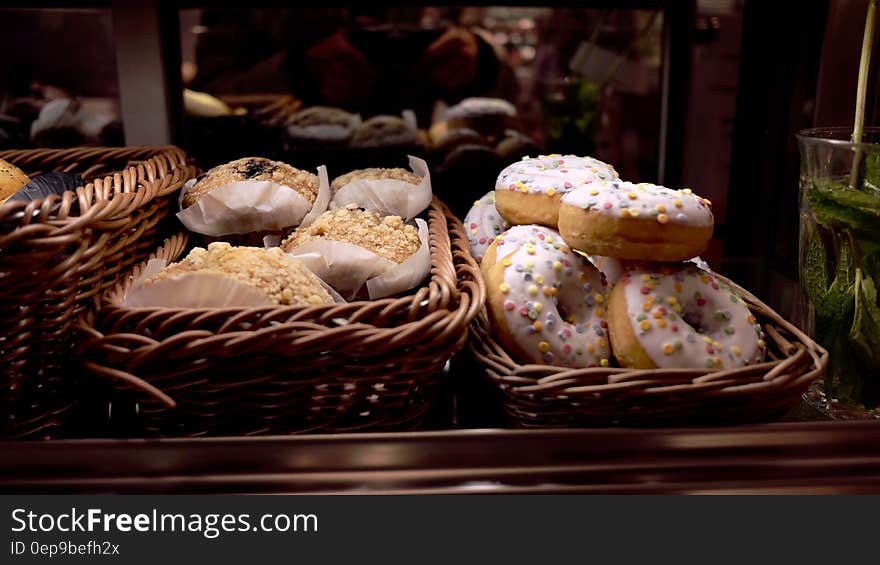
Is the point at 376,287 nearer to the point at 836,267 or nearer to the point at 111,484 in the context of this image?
the point at 111,484

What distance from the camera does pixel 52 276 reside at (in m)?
1.02

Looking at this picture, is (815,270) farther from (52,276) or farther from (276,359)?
(52,276)

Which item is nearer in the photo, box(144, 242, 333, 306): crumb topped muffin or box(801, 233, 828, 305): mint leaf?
box(144, 242, 333, 306): crumb topped muffin

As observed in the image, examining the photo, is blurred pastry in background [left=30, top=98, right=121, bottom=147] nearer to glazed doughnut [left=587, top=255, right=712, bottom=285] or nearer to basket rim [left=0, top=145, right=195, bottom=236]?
basket rim [left=0, top=145, right=195, bottom=236]

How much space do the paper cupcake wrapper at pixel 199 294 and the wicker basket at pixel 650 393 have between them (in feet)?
1.29

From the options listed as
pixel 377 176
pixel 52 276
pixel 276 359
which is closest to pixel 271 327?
pixel 276 359

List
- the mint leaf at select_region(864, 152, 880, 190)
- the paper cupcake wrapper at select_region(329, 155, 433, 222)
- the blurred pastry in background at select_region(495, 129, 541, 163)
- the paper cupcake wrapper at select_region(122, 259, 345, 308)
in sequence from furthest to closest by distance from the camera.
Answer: the blurred pastry in background at select_region(495, 129, 541, 163) < the paper cupcake wrapper at select_region(329, 155, 433, 222) < the mint leaf at select_region(864, 152, 880, 190) < the paper cupcake wrapper at select_region(122, 259, 345, 308)

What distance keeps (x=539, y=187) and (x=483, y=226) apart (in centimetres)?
19

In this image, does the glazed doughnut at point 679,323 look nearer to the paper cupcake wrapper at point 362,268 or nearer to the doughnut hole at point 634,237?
the doughnut hole at point 634,237

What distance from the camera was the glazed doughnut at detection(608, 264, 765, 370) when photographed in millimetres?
1140

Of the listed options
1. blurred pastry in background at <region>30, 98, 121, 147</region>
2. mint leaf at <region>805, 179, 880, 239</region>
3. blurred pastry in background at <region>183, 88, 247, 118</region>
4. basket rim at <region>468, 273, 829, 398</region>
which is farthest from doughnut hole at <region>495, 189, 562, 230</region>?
blurred pastry in background at <region>30, 98, 121, 147</region>

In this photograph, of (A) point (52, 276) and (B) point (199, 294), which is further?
(B) point (199, 294)

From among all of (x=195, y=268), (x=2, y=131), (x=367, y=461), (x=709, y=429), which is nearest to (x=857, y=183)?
(x=709, y=429)

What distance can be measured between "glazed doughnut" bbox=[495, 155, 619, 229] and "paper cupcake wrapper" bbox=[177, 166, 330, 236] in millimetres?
392
